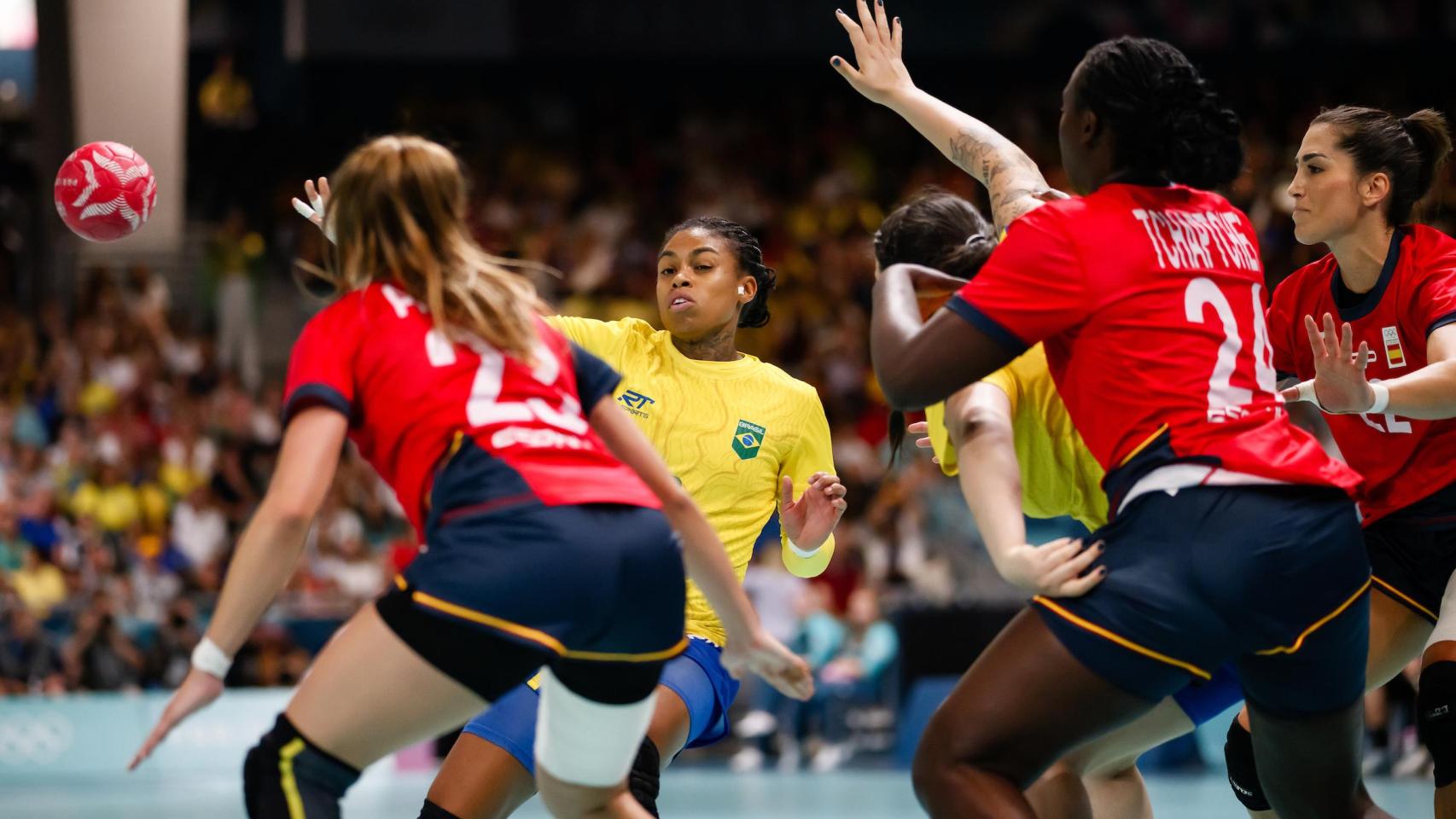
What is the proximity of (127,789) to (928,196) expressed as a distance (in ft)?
30.2

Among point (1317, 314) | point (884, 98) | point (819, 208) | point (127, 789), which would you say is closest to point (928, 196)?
point (884, 98)

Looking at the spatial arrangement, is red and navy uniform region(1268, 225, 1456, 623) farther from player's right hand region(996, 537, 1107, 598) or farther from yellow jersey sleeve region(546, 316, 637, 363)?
yellow jersey sleeve region(546, 316, 637, 363)

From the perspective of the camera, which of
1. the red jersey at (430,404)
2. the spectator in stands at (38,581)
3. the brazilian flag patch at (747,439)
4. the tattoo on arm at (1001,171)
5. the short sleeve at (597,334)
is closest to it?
the red jersey at (430,404)

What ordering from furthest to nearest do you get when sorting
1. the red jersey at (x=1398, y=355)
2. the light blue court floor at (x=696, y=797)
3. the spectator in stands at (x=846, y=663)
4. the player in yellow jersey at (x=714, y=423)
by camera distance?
the spectator in stands at (x=846, y=663) < the light blue court floor at (x=696, y=797) < the player in yellow jersey at (x=714, y=423) < the red jersey at (x=1398, y=355)

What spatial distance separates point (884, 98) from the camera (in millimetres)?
4652

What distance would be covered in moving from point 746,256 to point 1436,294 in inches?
85.2

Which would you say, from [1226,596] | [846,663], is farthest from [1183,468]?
[846,663]

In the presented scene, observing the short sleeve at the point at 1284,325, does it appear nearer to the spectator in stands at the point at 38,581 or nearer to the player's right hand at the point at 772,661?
the player's right hand at the point at 772,661

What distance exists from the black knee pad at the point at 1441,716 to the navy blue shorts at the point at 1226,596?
1.28m

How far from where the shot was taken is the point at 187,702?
126 inches

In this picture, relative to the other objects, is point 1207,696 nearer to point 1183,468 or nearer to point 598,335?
point 1183,468

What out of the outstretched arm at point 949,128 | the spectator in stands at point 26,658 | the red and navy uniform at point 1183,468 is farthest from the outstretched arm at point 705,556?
the spectator in stands at point 26,658

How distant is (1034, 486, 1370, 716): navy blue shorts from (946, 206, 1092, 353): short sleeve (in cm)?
43

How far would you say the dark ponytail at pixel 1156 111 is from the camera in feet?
11.6
